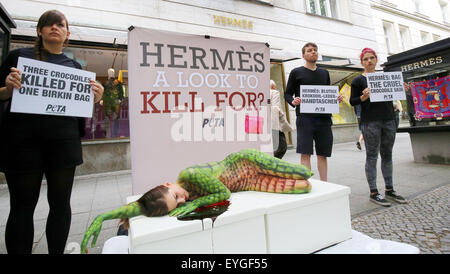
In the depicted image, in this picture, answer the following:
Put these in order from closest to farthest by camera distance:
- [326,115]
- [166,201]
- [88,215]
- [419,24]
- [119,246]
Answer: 1. [166,201]
2. [119,246]
3. [326,115]
4. [88,215]
5. [419,24]

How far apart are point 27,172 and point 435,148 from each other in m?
5.95

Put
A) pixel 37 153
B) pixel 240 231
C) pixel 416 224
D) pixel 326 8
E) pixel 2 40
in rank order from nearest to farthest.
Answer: pixel 240 231 < pixel 37 153 < pixel 416 224 < pixel 2 40 < pixel 326 8

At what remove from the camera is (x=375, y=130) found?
2.44 metres

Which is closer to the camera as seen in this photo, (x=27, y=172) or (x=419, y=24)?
(x=27, y=172)

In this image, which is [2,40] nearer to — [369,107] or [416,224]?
[369,107]

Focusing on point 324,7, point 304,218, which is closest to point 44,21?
point 304,218

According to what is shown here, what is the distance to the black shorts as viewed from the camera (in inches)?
92.0

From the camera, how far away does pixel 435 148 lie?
417cm

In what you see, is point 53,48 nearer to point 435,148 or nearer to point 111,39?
point 111,39

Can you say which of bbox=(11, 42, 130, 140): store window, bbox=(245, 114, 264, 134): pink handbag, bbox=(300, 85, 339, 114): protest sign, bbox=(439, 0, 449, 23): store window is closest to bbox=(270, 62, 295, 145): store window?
bbox=(11, 42, 130, 140): store window

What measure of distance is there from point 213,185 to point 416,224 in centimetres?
191

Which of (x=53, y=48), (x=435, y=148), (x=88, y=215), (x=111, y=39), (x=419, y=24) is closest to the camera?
(x=53, y=48)

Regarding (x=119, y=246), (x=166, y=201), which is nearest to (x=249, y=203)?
(x=166, y=201)

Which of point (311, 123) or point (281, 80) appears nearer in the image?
point (311, 123)
